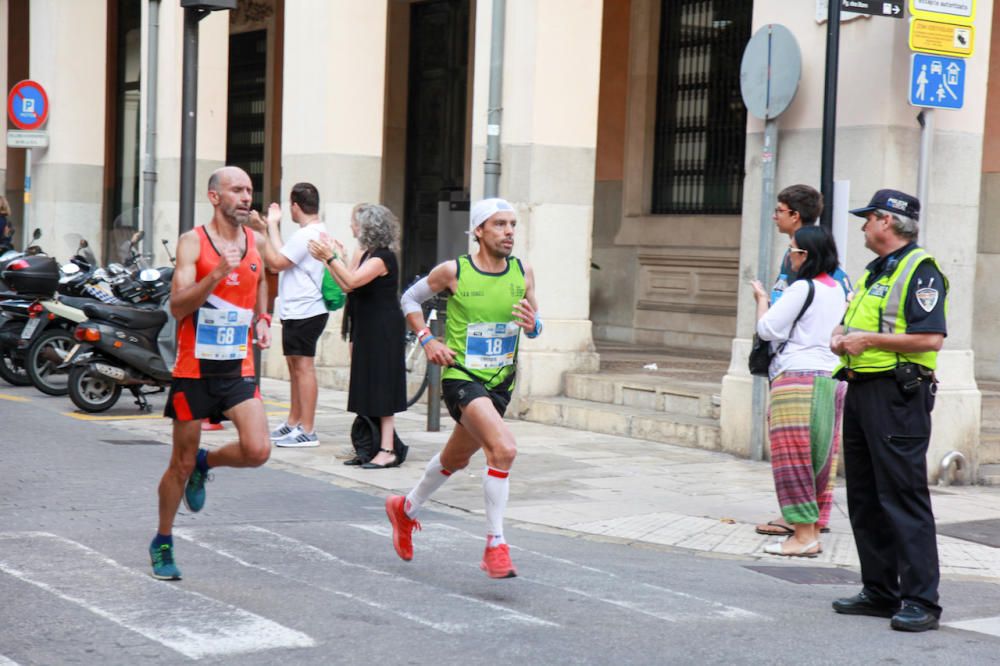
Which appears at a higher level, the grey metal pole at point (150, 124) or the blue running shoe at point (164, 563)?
the grey metal pole at point (150, 124)

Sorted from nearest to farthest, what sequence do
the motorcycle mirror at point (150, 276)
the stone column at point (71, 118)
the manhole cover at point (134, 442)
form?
the manhole cover at point (134, 442) → the motorcycle mirror at point (150, 276) → the stone column at point (71, 118)

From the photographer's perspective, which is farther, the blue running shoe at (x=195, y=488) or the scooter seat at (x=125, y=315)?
the scooter seat at (x=125, y=315)

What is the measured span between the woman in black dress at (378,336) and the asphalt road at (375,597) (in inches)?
58.5

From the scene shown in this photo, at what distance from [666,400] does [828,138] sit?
10.6ft

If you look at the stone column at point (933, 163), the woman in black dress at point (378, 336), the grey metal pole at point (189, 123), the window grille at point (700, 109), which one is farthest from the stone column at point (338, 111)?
the stone column at point (933, 163)

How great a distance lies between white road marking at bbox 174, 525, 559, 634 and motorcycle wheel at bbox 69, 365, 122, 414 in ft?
18.2

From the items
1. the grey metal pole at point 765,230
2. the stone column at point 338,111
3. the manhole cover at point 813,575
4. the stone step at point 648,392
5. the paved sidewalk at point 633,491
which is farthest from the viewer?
the stone column at point 338,111

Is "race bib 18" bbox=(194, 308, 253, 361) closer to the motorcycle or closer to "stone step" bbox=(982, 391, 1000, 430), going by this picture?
the motorcycle

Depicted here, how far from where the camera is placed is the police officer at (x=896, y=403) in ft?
20.8

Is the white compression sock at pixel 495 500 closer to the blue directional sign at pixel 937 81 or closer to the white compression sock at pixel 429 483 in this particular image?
the white compression sock at pixel 429 483

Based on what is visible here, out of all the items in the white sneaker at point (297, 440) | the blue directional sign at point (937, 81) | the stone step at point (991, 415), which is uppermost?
the blue directional sign at point (937, 81)

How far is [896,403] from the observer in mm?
6422

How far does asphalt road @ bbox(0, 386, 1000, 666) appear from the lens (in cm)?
561

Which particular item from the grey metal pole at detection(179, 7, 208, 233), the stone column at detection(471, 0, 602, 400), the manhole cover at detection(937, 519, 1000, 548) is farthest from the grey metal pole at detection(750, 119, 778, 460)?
the grey metal pole at detection(179, 7, 208, 233)
